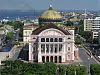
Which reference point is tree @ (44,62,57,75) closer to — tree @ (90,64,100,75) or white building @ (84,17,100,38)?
tree @ (90,64,100,75)

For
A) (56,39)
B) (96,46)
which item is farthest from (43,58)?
(96,46)

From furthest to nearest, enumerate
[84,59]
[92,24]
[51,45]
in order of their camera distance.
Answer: [92,24], [84,59], [51,45]

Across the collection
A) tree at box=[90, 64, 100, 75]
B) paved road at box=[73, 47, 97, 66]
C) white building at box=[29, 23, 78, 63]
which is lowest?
paved road at box=[73, 47, 97, 66]

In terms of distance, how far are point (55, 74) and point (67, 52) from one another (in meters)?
11.4

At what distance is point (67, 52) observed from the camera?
44.5 meters

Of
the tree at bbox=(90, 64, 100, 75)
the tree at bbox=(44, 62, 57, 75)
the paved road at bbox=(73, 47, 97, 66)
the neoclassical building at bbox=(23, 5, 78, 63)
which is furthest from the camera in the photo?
the neoclassical building at bbox=(23, 5, 78, 63)

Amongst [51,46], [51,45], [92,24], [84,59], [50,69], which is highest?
[92,24]

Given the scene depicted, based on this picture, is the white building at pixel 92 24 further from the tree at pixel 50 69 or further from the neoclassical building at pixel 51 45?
the tree at pixel 50 69

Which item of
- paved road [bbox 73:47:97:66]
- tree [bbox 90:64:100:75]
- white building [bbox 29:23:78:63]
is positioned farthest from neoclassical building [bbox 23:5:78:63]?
tree [bbox 90:64:100:75]

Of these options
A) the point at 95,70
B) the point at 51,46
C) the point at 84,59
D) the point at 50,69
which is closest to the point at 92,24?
the point at 84,59

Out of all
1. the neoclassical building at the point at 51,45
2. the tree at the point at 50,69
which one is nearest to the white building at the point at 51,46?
the neoclassical building at the point at 51,45

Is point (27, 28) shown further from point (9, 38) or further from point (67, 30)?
point (9, 38)

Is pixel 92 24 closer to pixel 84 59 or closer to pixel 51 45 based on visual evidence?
pixel 84 59

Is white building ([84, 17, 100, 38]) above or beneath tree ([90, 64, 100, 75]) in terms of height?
above
